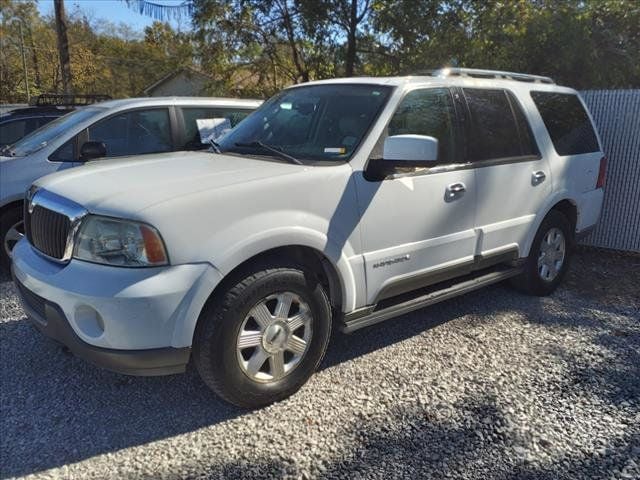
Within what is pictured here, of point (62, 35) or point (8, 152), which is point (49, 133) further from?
point (62, 35)

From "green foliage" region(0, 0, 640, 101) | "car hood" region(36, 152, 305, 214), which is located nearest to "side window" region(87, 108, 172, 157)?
"car hood" region(36, 152, 305, 214)

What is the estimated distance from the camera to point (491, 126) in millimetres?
4230

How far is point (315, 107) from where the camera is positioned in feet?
12.9

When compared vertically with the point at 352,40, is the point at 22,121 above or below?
below

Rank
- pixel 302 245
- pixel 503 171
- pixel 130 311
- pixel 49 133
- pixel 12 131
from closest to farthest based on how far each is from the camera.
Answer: pixel 130 311 < pixel 302 245 < pixel 503 171 < pixel 49 133 < pixel 12 131

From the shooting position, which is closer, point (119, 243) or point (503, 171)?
point (119, 243)

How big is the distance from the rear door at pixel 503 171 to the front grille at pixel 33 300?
2.95m

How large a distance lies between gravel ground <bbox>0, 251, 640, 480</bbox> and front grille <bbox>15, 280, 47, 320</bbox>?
0.61 metres

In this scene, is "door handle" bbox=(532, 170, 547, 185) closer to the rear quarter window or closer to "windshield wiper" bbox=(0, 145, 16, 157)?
the rear quarter window

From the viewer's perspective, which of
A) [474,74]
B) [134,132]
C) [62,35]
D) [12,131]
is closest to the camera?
[474,74]

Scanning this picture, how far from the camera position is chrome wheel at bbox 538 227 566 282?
4.91 m

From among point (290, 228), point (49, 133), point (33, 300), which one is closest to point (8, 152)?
point (49, 133)

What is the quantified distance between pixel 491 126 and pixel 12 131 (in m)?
5.88

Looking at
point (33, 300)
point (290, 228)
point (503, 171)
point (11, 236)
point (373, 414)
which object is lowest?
point (373, 414)
